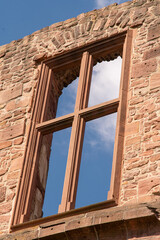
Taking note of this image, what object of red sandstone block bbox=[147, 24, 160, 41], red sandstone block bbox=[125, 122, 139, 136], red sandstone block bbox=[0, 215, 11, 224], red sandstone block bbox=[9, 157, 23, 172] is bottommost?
red sandstone block bbox=[0, 215, 11, 224]

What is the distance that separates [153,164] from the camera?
24.4 feet

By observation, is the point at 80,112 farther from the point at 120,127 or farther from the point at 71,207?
the point at 71,207

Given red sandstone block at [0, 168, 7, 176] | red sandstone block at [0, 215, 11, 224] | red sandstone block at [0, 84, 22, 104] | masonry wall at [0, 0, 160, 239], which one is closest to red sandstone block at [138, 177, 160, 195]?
masonry wall at [0, 0, 160, 239]

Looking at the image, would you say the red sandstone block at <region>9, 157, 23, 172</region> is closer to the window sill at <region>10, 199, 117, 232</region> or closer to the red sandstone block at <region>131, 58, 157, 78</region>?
the window sill at <region>10, 199, 117, 232</region>

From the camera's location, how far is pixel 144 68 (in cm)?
855

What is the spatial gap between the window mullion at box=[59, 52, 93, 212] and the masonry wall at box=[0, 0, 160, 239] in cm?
59

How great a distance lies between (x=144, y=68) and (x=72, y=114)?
1.22 meters

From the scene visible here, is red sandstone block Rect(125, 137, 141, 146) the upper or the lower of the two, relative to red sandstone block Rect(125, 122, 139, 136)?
lower

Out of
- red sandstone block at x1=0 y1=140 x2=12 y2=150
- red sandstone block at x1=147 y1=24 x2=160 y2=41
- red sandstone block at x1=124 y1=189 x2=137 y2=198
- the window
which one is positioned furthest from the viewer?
red sandstone block at x1=0 y1=140 x2=12 y2=150

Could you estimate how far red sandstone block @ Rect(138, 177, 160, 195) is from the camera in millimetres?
7207

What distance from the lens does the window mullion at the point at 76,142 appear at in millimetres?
7834

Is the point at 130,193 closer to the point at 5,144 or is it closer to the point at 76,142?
the point at 76,142

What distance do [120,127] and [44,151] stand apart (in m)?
1.51

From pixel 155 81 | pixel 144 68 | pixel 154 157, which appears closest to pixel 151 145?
pixel 154 157
